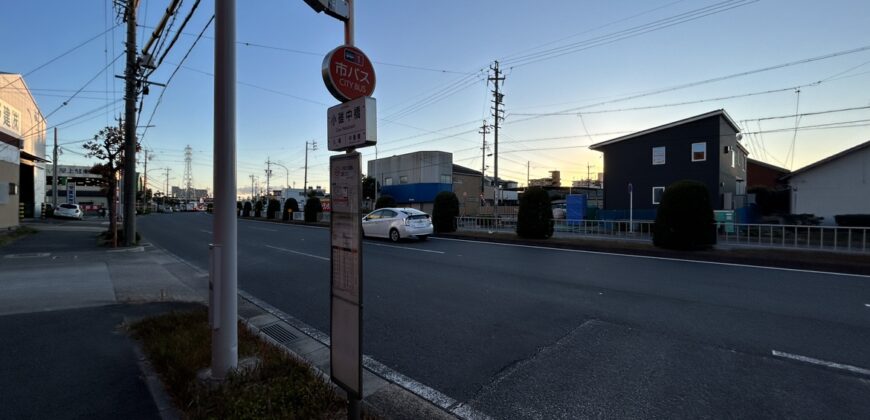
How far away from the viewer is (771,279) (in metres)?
8.16

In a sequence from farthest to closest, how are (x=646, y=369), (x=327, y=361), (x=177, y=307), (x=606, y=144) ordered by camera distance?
(x=606, y=144) < (x=177, y=307) < (x=327, y=361) < (x=646, y=369)

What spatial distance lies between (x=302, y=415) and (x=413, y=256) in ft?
30.1

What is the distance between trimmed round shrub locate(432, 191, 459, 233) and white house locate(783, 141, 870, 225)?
61.0 feet

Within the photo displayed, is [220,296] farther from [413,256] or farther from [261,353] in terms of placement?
[413,256]

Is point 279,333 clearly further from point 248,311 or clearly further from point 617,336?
point 617,336

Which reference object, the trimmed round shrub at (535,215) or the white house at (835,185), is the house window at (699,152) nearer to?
the white house at (835,185)

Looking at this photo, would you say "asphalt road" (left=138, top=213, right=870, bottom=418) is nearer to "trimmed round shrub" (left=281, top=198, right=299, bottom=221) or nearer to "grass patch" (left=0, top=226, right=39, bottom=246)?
"grass patch" (left=0, top=226, right=39, bottom=246)

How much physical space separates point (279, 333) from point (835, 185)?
27.0 meters

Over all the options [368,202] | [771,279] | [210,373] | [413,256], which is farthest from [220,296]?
[368,202]

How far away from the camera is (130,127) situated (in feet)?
45.1

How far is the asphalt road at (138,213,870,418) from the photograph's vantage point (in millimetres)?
3189

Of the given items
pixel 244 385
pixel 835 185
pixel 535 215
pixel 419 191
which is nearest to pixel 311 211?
pixel 419 191

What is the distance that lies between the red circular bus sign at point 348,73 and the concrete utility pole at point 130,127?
14.7m

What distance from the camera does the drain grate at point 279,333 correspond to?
4758 mm
